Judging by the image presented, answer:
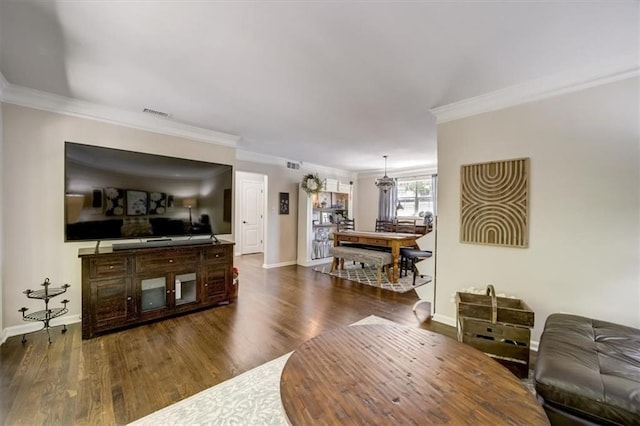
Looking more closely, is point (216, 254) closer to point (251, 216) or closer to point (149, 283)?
point (149, 283)

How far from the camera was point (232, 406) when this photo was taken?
170cm

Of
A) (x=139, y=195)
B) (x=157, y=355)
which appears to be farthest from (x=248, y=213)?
(x=157, y=355)

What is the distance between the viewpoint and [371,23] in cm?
166

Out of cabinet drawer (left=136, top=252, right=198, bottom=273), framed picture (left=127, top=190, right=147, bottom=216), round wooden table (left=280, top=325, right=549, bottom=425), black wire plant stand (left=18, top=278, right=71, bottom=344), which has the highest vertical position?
framed picture (left=127, top=190, right=147, bottom=216)

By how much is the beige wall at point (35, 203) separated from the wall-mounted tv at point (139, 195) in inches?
7.3

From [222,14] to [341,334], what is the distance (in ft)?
6.99

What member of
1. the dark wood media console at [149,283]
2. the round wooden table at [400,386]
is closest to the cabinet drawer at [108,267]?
the dark wood media console at [149,283]

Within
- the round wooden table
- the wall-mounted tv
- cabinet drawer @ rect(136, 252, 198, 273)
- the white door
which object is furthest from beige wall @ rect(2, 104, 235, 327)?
the white door

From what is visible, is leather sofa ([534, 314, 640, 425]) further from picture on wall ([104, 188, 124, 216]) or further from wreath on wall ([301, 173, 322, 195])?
wreath on wall ([301, 173, 322, 195])

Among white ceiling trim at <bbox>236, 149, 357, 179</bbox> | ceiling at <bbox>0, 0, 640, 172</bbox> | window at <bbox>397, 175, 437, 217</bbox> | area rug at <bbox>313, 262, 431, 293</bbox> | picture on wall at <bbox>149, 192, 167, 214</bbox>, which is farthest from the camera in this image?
window at <bbox>397, 175, 437, 217</bbox>

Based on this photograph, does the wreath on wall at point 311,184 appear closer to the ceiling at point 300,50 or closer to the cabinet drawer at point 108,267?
the ceiling at point 300,50

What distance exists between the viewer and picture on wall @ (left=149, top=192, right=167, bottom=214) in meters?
3.25

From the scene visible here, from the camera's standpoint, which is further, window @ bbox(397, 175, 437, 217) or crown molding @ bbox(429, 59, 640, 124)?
window @ bbox(397, 175, 437, 217)

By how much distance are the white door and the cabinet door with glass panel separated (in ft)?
14.8
